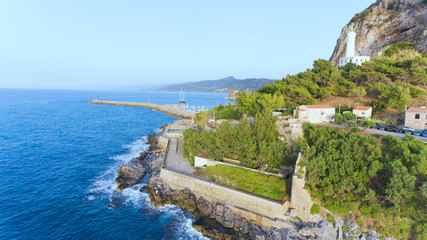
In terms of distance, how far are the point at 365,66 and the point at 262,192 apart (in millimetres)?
41625

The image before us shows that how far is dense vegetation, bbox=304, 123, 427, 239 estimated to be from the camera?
17.4m

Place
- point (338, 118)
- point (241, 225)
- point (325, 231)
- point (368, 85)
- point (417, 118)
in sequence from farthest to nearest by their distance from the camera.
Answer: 1. point (368, 85)
2. point (338, 118)
3. point (417, 118)
4. point (241, 225)
5. point (325, 231)

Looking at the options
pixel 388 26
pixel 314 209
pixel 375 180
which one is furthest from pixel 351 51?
pixel 314 209

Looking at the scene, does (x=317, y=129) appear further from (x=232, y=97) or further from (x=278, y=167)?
(x=232, y=97)

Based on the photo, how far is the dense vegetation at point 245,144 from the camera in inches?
1018

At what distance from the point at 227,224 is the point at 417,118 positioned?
27.8 meters

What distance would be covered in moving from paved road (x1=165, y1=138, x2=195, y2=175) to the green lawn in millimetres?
2743

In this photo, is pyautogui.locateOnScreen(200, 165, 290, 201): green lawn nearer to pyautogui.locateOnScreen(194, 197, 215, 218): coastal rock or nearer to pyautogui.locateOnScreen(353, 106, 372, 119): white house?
pyautogui.locateOnScreen(194, 197, 215, 218): coastal rock

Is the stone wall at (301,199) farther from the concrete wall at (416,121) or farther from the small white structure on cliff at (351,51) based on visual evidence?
the small white structure on cliff at (351,51)

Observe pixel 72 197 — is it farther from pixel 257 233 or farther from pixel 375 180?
pixel 375 180

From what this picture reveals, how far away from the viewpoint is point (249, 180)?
2362cm

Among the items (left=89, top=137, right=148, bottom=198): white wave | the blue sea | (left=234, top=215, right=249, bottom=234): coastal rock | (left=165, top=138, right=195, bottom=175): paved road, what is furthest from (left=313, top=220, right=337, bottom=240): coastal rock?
(left=89, top=137, right=148, bottom=198): white wave

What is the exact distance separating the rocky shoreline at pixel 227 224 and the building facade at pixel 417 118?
61.4ft

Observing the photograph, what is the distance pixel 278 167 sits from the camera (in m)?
26.4
